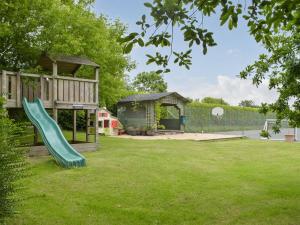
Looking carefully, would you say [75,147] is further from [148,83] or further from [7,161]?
[148,83]

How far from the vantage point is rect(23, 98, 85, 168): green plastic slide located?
892cm

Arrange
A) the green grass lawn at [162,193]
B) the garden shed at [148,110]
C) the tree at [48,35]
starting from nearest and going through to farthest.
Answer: the green grass lawn at [162,193] → the tree at [48,35] → the garden shed at [148,110]

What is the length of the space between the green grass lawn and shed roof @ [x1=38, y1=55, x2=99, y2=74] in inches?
141

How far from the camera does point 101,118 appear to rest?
20.9 meters

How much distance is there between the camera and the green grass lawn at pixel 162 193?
4879 mm

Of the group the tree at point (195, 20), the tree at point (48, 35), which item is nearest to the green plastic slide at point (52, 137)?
the tree at point (48, 35)

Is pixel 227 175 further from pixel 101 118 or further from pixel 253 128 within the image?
pixel 253 128

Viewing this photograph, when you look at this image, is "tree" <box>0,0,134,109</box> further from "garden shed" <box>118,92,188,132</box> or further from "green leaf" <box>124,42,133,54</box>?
"green leaf" <box>124,42,133,54</box>

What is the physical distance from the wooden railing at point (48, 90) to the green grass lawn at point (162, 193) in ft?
7.59

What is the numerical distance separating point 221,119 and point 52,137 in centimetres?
2163

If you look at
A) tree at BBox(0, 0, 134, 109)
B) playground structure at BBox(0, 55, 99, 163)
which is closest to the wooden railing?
playground structure at BBox(0, 55, 99, 163)

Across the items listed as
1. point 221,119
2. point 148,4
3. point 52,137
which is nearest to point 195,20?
point 148,4

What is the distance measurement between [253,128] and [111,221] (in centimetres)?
3144

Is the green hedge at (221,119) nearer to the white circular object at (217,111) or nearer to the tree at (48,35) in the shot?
the white circular object at (217,111)
